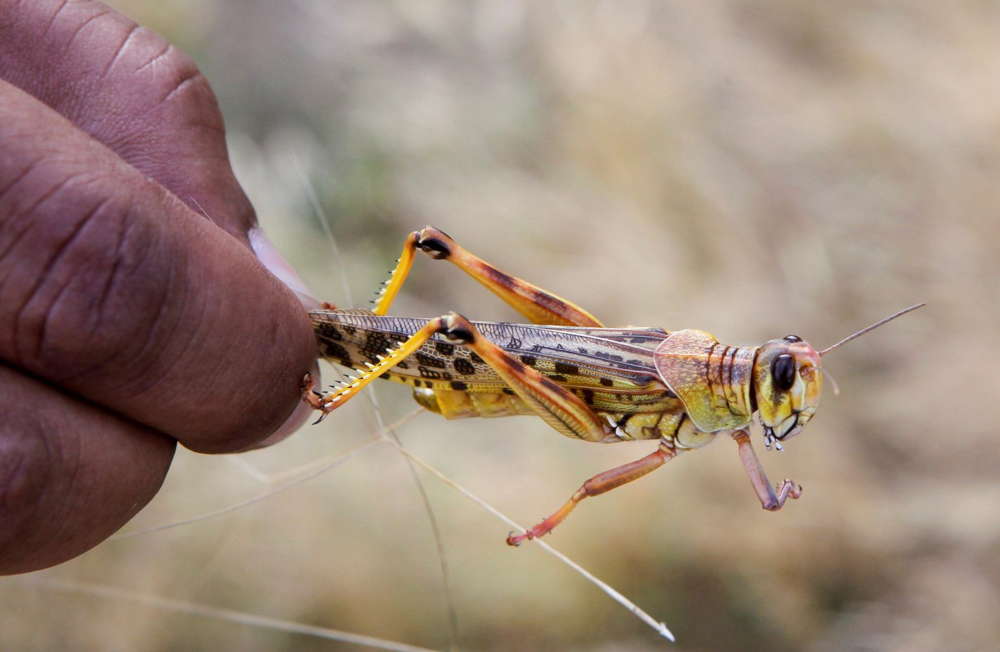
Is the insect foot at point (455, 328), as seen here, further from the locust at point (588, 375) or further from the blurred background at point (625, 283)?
the blurred background at point (625, 283)

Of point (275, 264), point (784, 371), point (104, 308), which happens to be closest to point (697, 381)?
point (784, 371)

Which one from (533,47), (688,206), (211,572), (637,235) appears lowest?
(211,572)

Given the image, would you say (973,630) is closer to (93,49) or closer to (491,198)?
(491,198)

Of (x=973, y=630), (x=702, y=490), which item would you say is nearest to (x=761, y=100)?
(x=702, y=490)

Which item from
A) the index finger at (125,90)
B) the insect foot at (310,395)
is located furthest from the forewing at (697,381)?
the index finger at (125,90)

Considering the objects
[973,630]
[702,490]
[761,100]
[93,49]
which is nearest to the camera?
[93,49]

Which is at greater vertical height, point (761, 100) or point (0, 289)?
point (761, 100)

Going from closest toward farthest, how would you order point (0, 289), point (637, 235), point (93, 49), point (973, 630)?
point (0, 289), point (93, 49), point (973, 630), point (637, 235)
